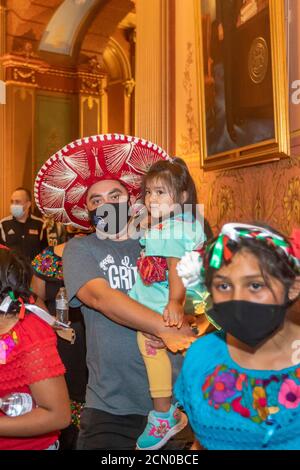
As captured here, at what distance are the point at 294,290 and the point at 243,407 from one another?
1.10ft

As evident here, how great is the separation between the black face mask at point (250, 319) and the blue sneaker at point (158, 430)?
0.89m

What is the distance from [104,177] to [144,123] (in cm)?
332

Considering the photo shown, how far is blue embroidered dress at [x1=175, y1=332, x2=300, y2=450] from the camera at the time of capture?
5.39 feet

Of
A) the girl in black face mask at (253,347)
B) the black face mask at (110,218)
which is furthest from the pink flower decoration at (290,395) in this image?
the black face mask at (110,218)

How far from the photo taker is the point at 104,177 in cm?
290

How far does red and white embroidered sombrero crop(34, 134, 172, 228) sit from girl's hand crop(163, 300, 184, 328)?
2.47 feet

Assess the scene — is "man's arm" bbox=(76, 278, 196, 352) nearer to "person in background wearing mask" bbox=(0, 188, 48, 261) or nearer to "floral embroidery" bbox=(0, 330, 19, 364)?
"floral embroidery" bbox=(0, 330, 19, 364)

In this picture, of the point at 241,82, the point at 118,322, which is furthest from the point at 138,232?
the point at 241,82

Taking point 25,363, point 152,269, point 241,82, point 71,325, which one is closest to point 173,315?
point 152,269

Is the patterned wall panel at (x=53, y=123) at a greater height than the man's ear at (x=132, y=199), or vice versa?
the patterned wall panel at (x=53, y=123)

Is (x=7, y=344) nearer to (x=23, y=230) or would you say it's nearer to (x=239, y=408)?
(x=239, y=408)

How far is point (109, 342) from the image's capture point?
2.52 meters

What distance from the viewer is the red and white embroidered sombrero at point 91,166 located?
2850mm

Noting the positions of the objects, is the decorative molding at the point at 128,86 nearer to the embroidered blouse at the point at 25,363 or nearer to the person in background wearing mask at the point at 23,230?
the person in background wearing mask at the point at 23,230
